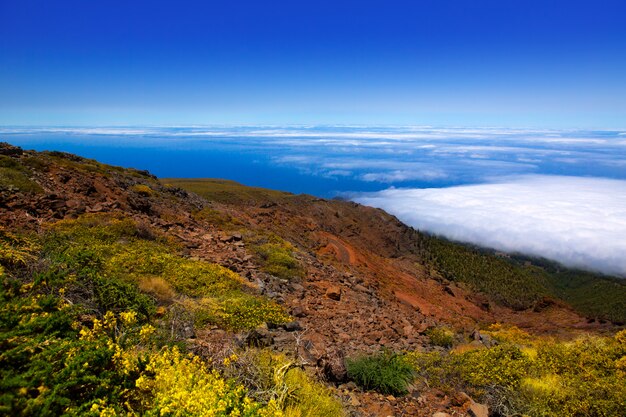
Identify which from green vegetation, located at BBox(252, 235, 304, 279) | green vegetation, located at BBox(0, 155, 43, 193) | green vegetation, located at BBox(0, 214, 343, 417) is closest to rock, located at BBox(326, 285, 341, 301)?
green vegetation, located at BBox(252, 235, 304, 279)

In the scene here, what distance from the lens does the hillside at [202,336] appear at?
3.70m

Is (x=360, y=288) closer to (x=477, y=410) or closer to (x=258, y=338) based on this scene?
(x=258, y=338)

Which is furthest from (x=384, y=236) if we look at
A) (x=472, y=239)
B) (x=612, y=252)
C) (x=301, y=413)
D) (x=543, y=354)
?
(x=612, y=252)

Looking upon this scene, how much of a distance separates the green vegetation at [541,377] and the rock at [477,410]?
395 mm

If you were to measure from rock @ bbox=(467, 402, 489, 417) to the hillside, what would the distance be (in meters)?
0.03

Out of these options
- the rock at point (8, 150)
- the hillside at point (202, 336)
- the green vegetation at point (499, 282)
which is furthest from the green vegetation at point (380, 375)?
the green vegetation at point (499, 282)

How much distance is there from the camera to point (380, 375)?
6.36 m

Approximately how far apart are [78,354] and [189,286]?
5329mm

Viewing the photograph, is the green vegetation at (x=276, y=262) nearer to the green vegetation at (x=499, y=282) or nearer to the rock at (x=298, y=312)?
the rock at (x=298, y=312)

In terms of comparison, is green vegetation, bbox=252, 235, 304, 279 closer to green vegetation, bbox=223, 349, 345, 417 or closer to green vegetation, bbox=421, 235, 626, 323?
green vegetation, bbox=223, 349, 345, 417

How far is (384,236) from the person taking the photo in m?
46.2

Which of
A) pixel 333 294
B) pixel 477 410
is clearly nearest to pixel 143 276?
pixel 333 294

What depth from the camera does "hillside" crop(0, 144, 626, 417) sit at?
370 cm

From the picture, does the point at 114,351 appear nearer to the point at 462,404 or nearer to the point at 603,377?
the point at 462,404
